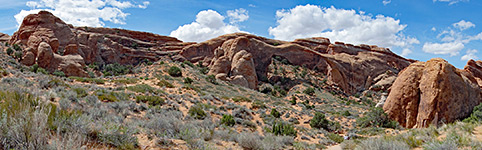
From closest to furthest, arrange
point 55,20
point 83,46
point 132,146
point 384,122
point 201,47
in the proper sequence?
point 132,146 < point 384,122 < point 55,20 < point 83,46 < point 201,47

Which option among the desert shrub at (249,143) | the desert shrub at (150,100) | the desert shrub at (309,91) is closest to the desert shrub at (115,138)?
the desert shrub at (249,143)

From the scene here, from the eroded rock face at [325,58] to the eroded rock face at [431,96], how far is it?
26.4 meters

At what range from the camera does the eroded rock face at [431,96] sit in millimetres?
12344

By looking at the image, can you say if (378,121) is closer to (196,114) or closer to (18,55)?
(196,114)

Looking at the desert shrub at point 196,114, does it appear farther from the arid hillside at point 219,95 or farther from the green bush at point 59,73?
the green bush at point 59,73

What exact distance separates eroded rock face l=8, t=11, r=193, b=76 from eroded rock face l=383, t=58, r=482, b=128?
30.6 meters

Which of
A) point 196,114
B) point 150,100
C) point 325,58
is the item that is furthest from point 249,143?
point 325,58

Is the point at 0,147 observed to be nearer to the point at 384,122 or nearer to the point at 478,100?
the point at 384,122

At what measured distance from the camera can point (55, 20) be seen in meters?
32.6

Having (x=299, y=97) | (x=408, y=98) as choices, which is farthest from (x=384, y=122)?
(x=299, y=97)

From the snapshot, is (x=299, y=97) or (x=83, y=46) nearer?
(x=299, y=97)

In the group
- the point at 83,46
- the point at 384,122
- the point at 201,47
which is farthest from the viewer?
the point at 201,47

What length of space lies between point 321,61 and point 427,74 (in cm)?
3664

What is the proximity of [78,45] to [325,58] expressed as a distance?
41.1 meters
